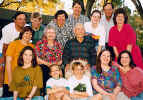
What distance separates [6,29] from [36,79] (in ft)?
5.34

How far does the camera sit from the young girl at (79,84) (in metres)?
4.84

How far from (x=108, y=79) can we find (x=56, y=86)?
1.21m

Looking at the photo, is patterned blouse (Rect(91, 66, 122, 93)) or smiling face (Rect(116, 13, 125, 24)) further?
smiling face (Rect(116, 13, 125, 24))

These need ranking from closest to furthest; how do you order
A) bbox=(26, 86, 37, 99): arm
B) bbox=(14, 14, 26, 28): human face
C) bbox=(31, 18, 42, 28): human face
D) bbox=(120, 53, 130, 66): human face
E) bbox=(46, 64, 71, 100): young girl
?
1. bbox=(26, 86, 37, 99): arm
2. bbox=(46, 64, 71, 100): young girl
3. bbox=(120, 53, 130, 66): human face
4. bbox=(31, 18, 42, 28): human face
5. bbox=(14, 14, 26, 28): human face

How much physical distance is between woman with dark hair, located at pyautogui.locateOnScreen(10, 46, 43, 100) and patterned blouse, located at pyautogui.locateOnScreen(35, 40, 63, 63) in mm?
239

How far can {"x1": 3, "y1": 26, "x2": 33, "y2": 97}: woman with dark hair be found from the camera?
5070 millimetres

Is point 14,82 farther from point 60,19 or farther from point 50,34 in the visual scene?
point 60,19

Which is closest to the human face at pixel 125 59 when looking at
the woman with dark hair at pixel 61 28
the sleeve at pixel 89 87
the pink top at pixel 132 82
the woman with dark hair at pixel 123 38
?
the pink top at pixel 132 82

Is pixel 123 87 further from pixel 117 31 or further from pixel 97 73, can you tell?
pixel 117 31

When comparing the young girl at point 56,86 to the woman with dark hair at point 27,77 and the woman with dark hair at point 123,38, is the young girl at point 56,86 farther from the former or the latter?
the woman with dark hair at point 123,38

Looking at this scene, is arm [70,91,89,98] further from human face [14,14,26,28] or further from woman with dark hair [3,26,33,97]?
human face [14,14,26,28]

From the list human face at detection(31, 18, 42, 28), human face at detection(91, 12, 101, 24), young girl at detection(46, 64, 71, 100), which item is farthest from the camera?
human face at detection(91, 12, 101, 24)

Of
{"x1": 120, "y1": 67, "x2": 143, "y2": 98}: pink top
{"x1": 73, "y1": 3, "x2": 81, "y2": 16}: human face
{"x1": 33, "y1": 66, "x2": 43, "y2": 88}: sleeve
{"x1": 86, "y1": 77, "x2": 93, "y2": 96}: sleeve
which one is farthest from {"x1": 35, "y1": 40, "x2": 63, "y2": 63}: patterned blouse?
{"x1": 120, "y1": 67, "x2": 143, "y2": 98}: pink top

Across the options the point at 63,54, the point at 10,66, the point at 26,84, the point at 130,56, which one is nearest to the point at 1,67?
the point at 10,66
